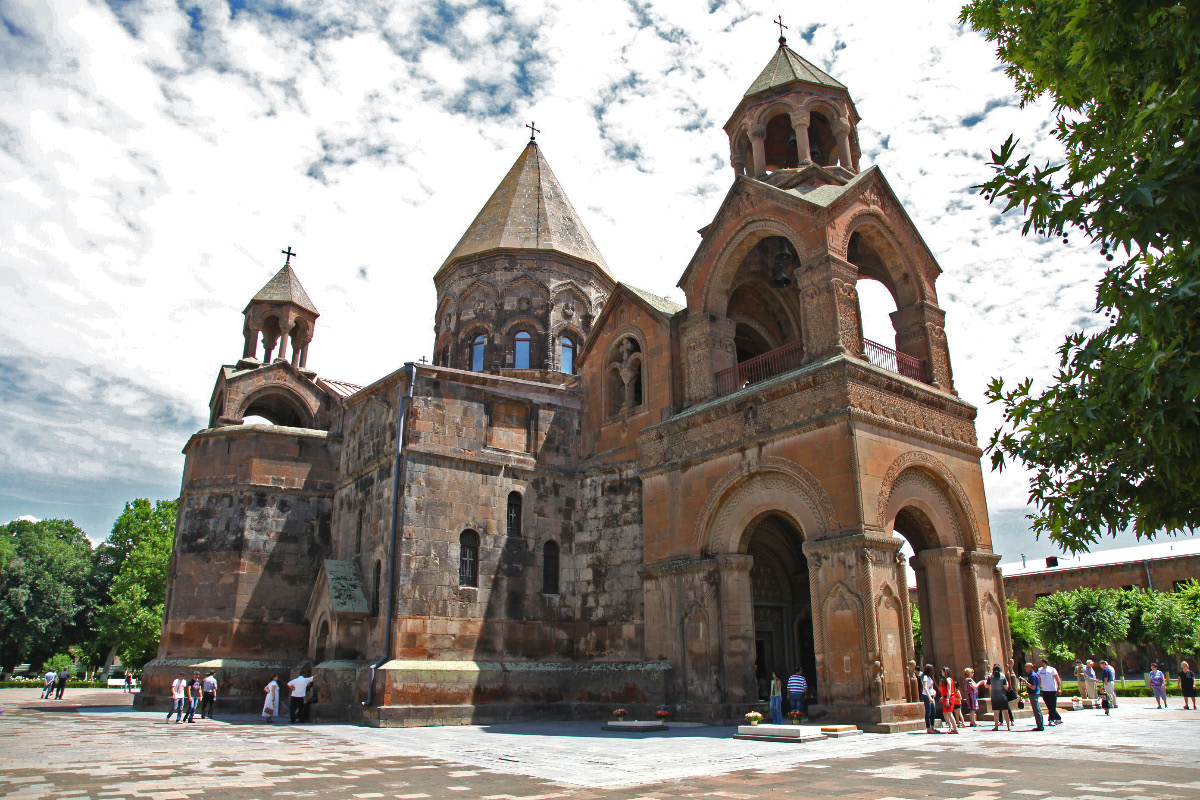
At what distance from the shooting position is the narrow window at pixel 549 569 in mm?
19203

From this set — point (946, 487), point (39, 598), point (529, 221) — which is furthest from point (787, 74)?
point (39, 598)

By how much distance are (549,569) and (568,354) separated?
7650 mm

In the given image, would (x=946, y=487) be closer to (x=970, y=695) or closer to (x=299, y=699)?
(x=970, y=695)

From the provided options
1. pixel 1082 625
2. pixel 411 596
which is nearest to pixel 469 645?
pixel 411 596

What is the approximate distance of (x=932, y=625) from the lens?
15461mm

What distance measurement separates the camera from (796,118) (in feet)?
61.6

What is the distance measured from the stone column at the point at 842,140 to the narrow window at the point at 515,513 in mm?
11134

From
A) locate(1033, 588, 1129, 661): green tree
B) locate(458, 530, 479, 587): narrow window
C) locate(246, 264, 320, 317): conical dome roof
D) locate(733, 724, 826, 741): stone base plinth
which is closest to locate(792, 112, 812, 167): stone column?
locate(458, 530, 479, 587): narrow window

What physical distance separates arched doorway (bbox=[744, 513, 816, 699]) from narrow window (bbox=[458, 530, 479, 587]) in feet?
20.9

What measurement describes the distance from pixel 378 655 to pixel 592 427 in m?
7.42

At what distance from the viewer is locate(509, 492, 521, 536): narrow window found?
19.2m

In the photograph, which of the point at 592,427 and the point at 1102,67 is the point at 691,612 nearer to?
the point at 592,427

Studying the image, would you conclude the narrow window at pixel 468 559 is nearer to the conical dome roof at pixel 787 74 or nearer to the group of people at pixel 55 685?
the conical dome roof at pixel 787 74

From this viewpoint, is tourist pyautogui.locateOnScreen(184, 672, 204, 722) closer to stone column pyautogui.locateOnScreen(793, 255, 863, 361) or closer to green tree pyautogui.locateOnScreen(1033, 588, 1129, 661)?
stone column pyautogui.locateOnScreen(793, 255, 863, 361)
